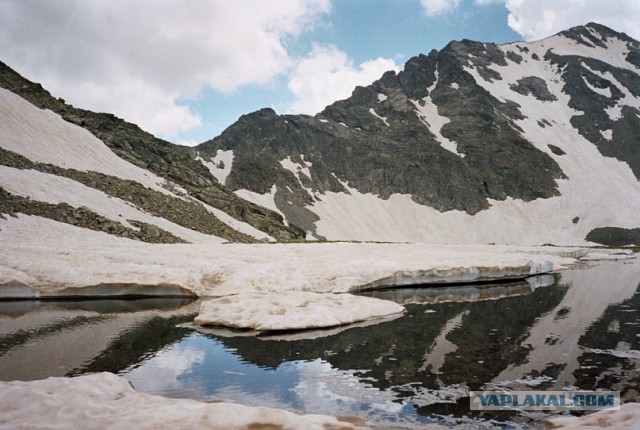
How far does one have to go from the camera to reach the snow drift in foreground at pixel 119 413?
8055 millimetres

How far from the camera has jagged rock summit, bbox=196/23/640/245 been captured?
5108 inches

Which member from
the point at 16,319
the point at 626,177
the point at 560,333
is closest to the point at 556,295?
the point at 560,333

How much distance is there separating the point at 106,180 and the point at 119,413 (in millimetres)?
59848

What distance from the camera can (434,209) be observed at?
143000 mm

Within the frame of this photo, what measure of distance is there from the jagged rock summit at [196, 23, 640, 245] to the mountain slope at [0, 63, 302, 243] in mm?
37704

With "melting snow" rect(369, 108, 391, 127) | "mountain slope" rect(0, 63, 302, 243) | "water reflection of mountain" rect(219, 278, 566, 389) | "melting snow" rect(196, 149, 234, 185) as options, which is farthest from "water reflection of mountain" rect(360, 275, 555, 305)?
"melting snow" rect(369, 108, 391, 127)

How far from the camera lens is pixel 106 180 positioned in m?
60.7

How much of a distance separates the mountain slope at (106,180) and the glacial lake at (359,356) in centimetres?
2454

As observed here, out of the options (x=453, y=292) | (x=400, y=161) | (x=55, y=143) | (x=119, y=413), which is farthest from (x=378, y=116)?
(x=119, y=413)

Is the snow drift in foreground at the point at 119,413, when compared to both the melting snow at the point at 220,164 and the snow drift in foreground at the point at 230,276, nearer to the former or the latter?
the snow drift in foreground at the point at 230,276

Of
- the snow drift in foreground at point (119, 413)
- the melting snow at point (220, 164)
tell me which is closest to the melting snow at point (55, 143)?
the melting snow at point (220, 164)

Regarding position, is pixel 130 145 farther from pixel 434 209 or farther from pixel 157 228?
pixel 434 209

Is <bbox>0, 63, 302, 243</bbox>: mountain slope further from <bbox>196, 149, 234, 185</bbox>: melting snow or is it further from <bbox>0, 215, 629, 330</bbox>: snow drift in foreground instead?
<bbox>196, 149, 234, 185</bbox>: melting snow

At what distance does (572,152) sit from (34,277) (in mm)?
183450
